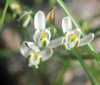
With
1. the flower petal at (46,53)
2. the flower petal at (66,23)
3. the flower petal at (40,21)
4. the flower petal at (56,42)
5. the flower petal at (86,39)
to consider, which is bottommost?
the flower petal at (86,39)

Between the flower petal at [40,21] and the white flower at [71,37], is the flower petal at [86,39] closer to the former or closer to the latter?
the white flower at [71,37]

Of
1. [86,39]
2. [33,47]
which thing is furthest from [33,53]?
[86,39]

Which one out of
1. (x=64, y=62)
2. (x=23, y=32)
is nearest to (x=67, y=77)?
(x=64, y=62)

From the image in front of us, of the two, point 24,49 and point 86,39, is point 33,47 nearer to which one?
point 24,49

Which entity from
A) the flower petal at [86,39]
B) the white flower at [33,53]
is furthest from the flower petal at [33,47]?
the flower petal at [86,39]

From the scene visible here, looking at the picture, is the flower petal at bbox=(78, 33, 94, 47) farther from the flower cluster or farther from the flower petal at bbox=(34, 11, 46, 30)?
the flower petal at bbox=(34, 11, 46, 30)

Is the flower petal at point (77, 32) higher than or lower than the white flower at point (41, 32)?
lower

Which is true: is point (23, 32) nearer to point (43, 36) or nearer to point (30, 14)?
point (30, 14)

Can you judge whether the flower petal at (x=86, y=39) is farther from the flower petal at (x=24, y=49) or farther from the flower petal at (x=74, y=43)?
the flower petal at (x=24, y=49)

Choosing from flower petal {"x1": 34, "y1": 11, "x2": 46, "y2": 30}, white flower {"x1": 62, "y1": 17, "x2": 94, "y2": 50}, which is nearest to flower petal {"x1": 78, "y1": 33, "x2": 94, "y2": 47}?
white flower {"x1": 62, "y1": 17, "x2": 94, "y2": 50}
